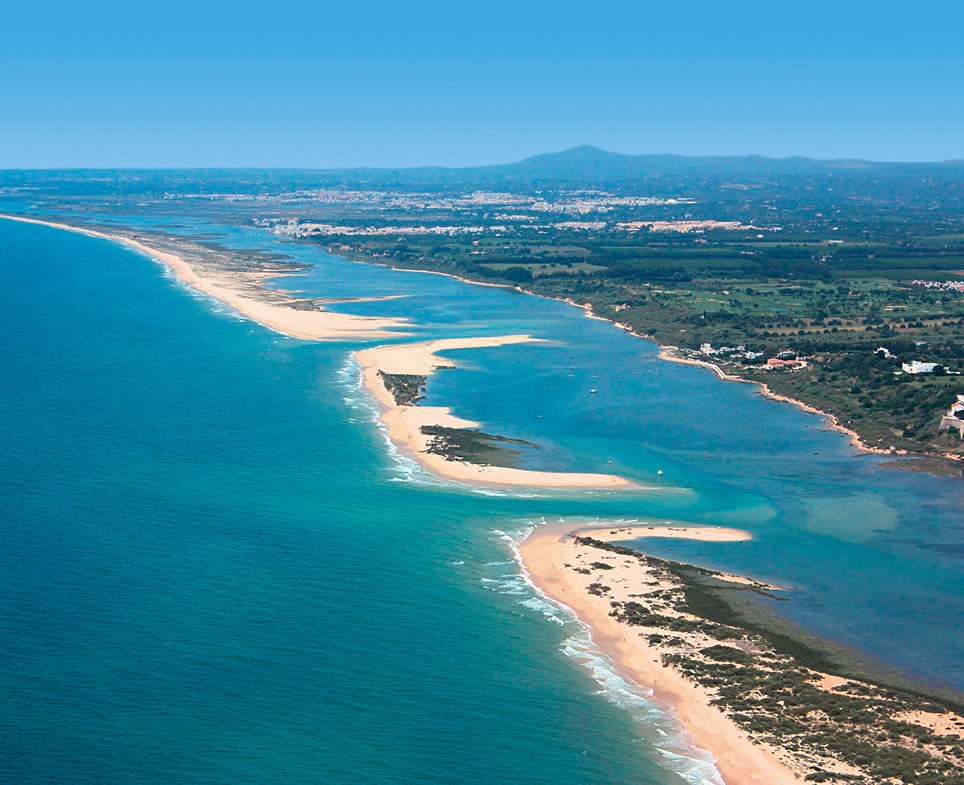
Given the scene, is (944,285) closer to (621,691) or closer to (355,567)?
(355,567)

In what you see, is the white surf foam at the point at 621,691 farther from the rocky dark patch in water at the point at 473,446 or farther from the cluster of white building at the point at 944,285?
the cluster of white building at the point at 944,285

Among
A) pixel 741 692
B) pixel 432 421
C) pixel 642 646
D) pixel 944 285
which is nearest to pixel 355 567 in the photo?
pixel 642 646

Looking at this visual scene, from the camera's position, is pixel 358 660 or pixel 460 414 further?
pixel 460 414

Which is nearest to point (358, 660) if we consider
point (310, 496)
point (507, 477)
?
point (310, 496)

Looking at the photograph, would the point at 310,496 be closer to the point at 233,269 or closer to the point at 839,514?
the point at 839,514

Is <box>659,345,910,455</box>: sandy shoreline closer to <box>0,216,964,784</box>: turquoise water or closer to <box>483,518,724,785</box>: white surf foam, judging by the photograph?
<box>0,216,964,784</box>: turquoise water

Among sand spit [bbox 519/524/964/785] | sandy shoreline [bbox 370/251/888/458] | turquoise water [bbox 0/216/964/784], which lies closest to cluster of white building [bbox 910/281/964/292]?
sandy shoreline [bbox 370/251/888/458]

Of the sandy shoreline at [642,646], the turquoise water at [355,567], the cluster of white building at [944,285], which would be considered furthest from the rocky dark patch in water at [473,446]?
the cluster of white building at [944,285]
